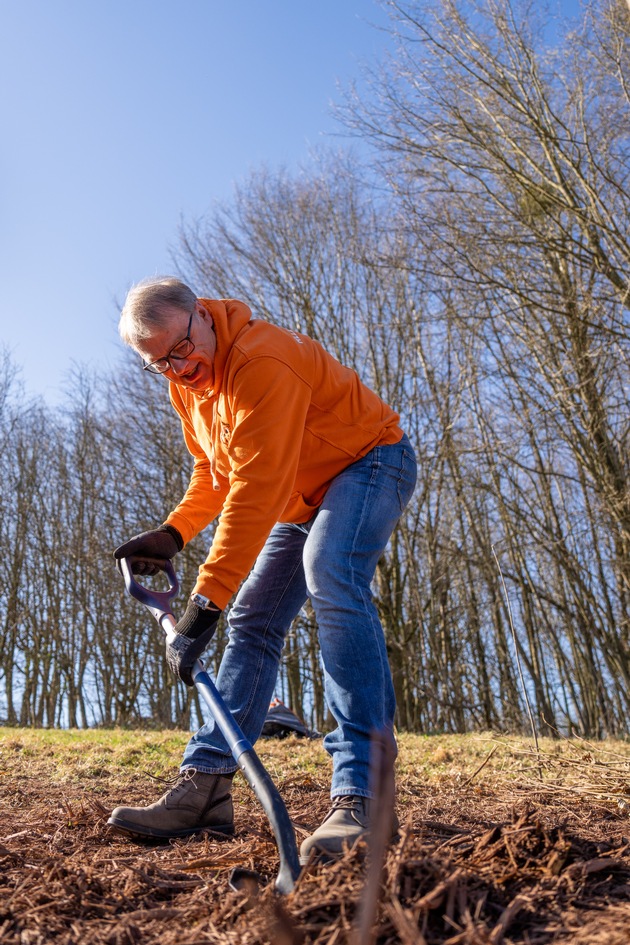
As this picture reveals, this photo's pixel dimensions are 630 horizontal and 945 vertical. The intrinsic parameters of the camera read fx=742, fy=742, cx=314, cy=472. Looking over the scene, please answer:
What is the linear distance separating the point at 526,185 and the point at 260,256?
17.6ft

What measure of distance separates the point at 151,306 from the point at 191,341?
17 cm

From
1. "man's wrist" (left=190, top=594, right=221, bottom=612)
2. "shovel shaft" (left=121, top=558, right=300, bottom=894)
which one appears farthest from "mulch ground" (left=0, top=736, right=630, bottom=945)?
"man's wrist" (left=190, top=594, right=221, bottom=612)

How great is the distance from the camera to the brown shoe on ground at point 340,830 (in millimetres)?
1776

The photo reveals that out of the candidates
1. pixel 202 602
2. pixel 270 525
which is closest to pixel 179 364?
pixel 270 525

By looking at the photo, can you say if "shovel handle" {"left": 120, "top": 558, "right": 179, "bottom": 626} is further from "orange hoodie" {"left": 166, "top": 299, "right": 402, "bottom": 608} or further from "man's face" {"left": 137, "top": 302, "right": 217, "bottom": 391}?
"man's face" {"left": 137, "top": 302, "right": 217, "bottom": 391}

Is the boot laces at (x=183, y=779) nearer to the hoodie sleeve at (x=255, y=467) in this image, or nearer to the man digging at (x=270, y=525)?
the man digging at (x=270, y=525)

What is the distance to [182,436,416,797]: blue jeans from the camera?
2.14 metres

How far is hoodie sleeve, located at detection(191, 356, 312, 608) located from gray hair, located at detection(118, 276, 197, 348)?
1.07 ft

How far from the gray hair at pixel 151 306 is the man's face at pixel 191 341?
0.02 metres

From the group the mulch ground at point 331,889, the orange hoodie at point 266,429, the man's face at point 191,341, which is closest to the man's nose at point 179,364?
the man's face at point 191,341

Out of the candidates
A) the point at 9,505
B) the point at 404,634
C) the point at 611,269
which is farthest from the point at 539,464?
the point at 9,505

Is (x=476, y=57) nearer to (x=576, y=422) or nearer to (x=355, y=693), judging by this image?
(x=576, y=422)

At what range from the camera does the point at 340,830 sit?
1859 millimetres

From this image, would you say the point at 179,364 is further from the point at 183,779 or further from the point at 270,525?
the point at 183,779
